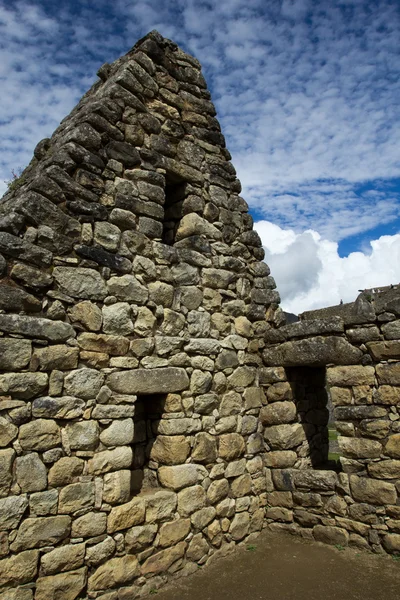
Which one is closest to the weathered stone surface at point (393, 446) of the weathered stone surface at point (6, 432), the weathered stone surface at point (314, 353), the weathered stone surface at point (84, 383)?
the weathered stone surface at point (314, 353)

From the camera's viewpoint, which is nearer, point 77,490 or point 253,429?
point 77,490

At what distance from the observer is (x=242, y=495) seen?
564 centimetres

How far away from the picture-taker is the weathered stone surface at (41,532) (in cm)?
375

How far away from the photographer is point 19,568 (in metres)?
3.71

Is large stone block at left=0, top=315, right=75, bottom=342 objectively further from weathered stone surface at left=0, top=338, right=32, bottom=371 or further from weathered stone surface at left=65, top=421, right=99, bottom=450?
weathered stone surface at left=65, top=421, right=99, bottom=450

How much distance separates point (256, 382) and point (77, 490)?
9.54 ft

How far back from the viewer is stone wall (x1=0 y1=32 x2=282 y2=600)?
3.95 m

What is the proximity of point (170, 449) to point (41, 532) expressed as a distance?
1.52 m

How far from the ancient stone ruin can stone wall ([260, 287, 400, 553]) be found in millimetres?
23

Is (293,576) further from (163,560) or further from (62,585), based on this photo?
(62,585)

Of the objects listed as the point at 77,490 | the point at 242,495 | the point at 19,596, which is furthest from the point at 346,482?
the point at 19,596

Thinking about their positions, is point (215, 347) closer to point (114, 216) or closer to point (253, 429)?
point (253, 429)

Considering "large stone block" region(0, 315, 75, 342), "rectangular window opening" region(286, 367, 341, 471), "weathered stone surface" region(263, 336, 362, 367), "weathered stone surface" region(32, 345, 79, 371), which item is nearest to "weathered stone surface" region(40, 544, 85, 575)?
"weathered stone surface" region(32, 345, 79, 371)

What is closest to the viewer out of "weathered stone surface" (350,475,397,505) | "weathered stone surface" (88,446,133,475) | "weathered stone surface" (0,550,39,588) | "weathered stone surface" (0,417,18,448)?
"weathered stone surface" (0,550,39,588)
